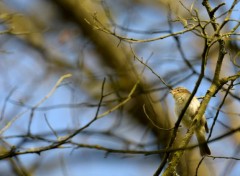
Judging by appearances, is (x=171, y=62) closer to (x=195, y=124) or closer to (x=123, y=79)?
(x=195, y=124)

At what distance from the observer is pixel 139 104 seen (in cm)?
743

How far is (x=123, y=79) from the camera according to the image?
732 cm

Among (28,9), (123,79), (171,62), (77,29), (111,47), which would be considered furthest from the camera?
(28,9)

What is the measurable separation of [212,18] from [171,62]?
151cm

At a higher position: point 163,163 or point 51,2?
point 51,2

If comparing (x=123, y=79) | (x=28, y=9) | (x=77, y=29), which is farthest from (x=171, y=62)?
(x=28, y=9)

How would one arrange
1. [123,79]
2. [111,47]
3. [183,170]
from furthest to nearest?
[111,47] < [123,79] < [183,170]

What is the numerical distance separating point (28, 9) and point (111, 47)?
256 centimetres

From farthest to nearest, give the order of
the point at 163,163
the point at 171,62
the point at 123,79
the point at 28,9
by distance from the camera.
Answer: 1. the point at 28,9
2. the point at 123,79
3. the point at 171,62
4. the point at 163,163

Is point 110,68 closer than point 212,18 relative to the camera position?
No

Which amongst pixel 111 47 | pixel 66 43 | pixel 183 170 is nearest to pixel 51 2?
pixel 66 43

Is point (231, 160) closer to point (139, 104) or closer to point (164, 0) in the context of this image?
point (139, 104)

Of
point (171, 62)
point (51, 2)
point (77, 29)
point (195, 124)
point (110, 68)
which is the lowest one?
point (195, 124)

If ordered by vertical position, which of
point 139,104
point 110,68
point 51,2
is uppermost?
point 51,2
